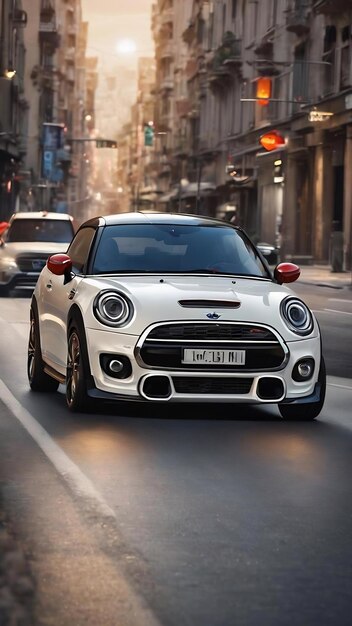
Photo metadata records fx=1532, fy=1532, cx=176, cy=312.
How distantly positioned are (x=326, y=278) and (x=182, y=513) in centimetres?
3495

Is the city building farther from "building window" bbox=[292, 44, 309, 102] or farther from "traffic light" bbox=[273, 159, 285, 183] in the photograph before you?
"building window" bbox=[292, 44, 309, 102]

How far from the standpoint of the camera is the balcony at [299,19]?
187ft

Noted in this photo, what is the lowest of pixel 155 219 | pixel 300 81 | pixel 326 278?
pixel 326 278

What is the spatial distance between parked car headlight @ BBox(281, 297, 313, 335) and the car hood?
0.17 ft

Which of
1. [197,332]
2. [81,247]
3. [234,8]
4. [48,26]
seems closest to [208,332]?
[197,332]

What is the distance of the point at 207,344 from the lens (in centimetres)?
1012

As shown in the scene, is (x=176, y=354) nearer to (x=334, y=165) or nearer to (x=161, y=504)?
(x=161, y=504)

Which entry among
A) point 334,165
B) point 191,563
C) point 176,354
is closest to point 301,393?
point 176,354

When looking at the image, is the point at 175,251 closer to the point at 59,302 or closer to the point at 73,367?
the point at 59,302

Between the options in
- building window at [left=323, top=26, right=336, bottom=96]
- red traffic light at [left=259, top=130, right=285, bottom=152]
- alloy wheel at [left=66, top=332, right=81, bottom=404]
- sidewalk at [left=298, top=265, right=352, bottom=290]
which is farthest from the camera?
red traffic light at [left=259, top=130, right=285, bottom=152]

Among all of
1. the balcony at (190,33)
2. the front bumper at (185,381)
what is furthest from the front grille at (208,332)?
the balcony at (190,33)

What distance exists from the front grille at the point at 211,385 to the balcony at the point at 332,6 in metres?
40.9

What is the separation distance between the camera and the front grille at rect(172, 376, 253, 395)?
33.2 feet

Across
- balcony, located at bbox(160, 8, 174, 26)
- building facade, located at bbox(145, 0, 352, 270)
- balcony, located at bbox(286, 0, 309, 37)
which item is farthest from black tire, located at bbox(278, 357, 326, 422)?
balcony, located at bbox(160, 8, 174, 26)
